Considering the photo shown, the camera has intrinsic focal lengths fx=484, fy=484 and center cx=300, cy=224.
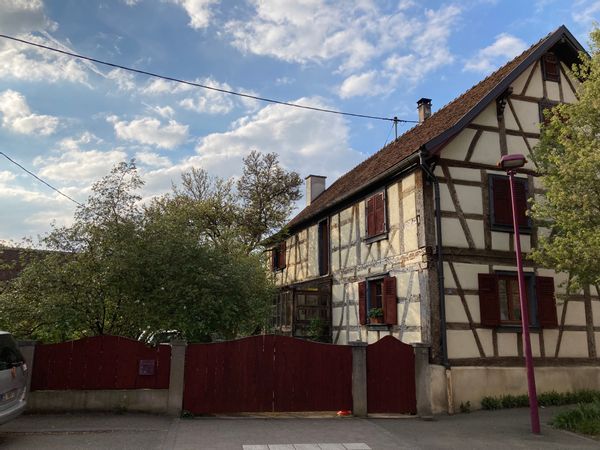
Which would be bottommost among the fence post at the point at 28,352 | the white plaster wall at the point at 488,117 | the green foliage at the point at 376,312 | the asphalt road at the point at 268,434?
the asphalt road at the point at 268,434

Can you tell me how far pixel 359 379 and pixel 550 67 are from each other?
10.3 meters

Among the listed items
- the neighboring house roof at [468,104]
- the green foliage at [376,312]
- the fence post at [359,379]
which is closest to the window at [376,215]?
the neighboring house roof at [468,104]

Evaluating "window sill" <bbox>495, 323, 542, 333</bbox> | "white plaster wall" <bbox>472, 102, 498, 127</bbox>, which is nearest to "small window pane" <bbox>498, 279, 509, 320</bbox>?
"window sill" <bbox>495, 323, 542, 333</bbox>

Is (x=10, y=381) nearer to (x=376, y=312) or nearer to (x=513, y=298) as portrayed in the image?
(x=376, y=312)

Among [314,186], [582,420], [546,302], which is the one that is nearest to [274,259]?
[314,186]

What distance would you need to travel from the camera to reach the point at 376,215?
13625mm

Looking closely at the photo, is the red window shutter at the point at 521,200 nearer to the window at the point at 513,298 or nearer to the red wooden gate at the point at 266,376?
the window at the point at 513,298

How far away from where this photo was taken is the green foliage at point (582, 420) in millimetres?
8523

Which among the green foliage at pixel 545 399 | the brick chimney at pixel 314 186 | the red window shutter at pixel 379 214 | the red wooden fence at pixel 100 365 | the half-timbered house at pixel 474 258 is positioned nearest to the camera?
the red wooden fence at pixel 100 365

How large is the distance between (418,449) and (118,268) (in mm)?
6623

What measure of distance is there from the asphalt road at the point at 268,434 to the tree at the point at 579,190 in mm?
3195

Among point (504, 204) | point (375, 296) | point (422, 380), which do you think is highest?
→ point (504, 204)

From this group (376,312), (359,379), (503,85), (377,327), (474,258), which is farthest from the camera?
(377,327)

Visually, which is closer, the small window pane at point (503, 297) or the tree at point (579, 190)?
the tree at point (579, 190)
